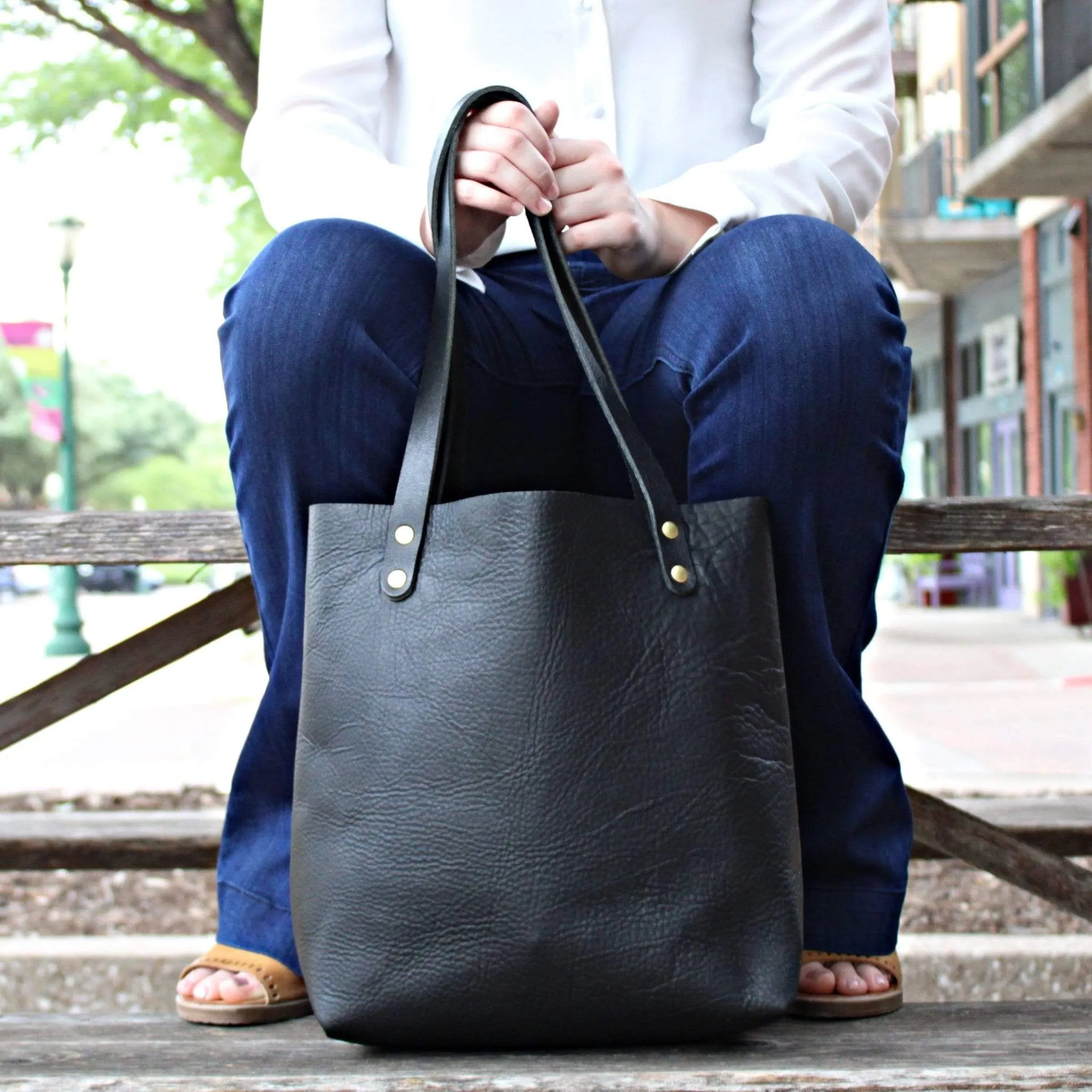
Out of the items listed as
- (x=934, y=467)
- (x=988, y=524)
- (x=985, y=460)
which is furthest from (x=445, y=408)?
(x=934, y=467)

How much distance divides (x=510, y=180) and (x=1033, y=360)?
703 inches

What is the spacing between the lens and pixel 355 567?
121 cm

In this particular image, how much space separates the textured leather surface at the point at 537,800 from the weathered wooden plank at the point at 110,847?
5.37ft

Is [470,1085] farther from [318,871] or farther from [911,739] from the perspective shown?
[911,739]

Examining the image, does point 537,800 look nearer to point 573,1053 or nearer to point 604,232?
point 573,1053

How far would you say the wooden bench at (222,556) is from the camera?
1.95 m

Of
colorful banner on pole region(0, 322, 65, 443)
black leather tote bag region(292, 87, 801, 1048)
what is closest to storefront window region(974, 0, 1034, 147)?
black leather tote bag region(292, 87, 801, 1048)

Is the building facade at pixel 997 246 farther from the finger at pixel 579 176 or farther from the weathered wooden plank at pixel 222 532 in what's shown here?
the finger at pixel 579 176

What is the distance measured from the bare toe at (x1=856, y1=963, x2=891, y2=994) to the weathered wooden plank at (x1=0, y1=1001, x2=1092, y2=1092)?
0.03 meters

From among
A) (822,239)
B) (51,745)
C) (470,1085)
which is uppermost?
(822,239)

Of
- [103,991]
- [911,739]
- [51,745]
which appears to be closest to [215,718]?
[51,745]

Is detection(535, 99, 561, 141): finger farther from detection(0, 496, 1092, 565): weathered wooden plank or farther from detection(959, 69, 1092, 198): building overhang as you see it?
detection(959, 69, 1092, 198): building overhang

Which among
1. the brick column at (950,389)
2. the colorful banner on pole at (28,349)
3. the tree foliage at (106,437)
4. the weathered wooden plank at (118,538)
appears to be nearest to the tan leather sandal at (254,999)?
the weathered wooden plank at (118,538)

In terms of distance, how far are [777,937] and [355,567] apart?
0.46 meters
